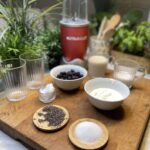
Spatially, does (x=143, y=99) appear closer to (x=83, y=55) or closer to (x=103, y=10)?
(x=83, y=55)

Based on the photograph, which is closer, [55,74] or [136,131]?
[136,131]

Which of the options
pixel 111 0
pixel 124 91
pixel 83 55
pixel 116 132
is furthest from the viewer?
pixel 111 0

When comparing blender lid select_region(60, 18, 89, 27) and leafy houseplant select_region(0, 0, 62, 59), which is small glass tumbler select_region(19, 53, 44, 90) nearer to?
leafy houseplant select_region(0, 0, 62, 59)

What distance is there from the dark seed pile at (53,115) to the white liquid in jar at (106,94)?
0.12 m

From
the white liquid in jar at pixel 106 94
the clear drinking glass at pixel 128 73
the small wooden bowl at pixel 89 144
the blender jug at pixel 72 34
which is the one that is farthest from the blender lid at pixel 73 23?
the small wooden bowl at pixel 89 144

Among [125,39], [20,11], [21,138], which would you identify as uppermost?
[20,11]

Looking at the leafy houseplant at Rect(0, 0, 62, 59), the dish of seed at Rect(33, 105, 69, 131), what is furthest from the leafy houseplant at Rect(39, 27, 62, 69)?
the dish of seed at Rect(33, 105, 69, 131)

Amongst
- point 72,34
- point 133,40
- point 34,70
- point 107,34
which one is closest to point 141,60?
point 133,40

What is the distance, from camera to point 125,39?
3.27 feet

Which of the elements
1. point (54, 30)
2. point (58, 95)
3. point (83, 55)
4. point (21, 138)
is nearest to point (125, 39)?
point (83, 55)

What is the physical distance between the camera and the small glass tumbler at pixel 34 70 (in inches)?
29.6

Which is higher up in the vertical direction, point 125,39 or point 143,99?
point 125,39

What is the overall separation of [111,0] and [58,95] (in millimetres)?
837

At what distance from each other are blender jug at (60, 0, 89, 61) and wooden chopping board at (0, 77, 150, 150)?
0.24 metres
